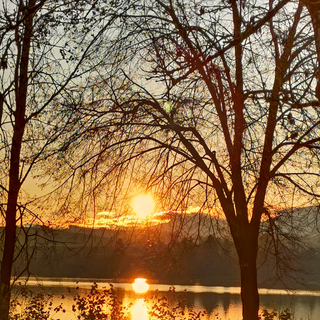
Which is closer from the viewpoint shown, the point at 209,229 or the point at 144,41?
the point at 144,41

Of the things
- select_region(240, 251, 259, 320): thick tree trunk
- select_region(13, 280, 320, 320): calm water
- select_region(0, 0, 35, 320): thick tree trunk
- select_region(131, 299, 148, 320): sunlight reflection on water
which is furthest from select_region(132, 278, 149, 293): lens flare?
select_region(0, 0, 35, 320): thick tree trunk

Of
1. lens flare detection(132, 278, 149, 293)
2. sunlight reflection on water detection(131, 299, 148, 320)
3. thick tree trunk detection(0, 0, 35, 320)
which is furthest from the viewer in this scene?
lens flare detection(132, 278, 149, 293)

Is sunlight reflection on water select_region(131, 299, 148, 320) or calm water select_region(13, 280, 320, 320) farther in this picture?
calm water select_region(13, 280, 320, 320)

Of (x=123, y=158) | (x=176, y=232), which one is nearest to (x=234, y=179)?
(x=176, y=232)

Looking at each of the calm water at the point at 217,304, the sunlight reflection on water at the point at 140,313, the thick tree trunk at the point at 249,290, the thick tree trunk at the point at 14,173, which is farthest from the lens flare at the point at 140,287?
the thick tree trunk at the point at 14,173

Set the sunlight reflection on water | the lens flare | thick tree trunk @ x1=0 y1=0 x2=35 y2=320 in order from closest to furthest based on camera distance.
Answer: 1. thick tree trunk @ x1=0 y1=0 x2=35 y2=320
2. the sunlight reflection on water
3. the lens flare

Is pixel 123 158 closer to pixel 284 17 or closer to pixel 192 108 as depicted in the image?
pixel 192 108

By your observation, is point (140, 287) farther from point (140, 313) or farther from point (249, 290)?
point (249, 290)

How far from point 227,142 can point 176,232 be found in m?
2.39

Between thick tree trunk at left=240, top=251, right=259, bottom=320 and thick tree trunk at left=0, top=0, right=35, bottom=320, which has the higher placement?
thick tree trunk at left=0, top=0, right=35, bottom=320

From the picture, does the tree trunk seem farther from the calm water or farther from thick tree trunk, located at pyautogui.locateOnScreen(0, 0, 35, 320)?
thick tree trunk, located at pyautogui.locateOnScreen(0, 0, 35, 320)

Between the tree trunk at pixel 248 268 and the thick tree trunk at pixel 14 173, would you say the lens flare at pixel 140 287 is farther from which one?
the thick tree trunk at pixel 14 173

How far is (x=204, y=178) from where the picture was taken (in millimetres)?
12164

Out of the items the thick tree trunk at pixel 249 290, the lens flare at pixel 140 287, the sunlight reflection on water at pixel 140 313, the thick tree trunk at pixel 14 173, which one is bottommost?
the lens flare at pixel 140 287
